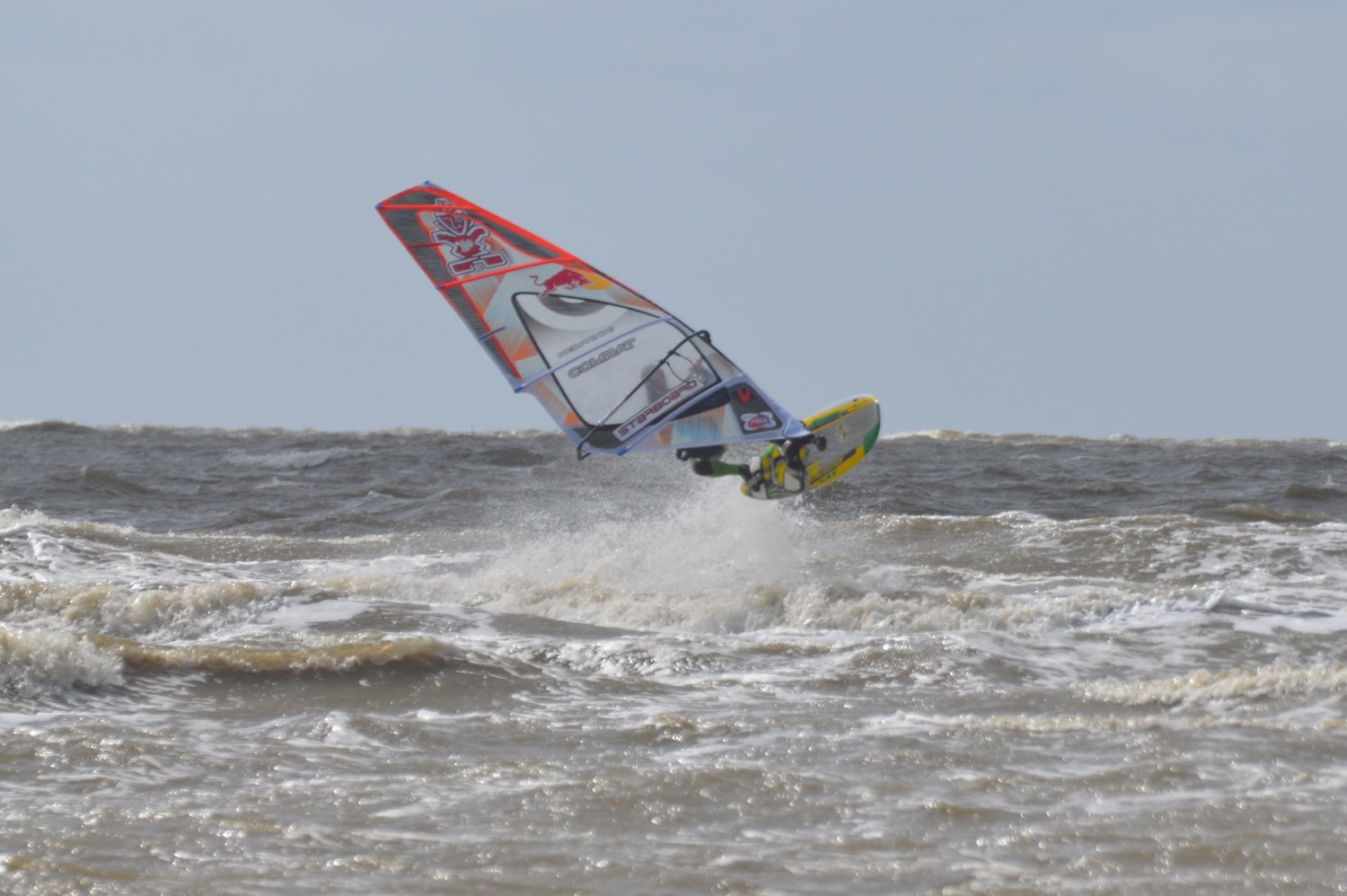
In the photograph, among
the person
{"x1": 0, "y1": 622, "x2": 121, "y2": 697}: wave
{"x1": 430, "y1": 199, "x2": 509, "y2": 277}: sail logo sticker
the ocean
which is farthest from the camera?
the person

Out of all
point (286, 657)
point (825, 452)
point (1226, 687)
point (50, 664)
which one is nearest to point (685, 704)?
point (286, 657)

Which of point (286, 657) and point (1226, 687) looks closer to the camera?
point (1226, 687)

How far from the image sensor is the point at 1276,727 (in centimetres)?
550

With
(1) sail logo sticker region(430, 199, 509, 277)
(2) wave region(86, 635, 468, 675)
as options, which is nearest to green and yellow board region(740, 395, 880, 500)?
(1) sail logo sticker region(430, 199, 509, 277)

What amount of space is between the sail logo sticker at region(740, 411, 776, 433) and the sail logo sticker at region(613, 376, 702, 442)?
409mm

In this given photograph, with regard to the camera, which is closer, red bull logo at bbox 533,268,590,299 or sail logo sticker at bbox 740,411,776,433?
red bull logo at bbox 533,268,590,299

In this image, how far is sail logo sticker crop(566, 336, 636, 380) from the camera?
9.66 m

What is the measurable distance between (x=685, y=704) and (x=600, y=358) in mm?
3912

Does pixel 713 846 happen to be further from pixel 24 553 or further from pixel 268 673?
pixel 24 553

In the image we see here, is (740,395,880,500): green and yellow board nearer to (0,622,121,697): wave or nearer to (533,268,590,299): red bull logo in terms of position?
(533,268,590,299): red bull logo

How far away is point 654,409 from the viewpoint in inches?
382

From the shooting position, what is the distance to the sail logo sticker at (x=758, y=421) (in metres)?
9.73

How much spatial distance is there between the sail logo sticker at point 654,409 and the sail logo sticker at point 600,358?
43 centimetres

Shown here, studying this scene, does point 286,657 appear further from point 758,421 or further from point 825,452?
point 825,452
